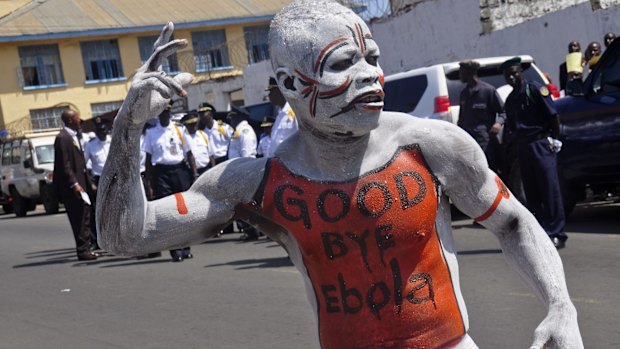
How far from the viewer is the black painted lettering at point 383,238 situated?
2.59 meters

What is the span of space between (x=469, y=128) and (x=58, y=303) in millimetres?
4717

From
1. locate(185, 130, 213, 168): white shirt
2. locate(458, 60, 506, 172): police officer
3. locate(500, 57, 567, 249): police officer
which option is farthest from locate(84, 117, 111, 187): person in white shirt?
locate(500, 57, 567, 249): police officer

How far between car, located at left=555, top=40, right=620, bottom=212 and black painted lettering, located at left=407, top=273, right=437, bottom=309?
726cm

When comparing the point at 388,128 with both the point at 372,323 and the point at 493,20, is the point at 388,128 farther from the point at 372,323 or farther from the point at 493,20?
the point at 493,20

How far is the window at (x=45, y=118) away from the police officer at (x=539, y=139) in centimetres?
3719

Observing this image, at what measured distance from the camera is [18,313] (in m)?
8.83

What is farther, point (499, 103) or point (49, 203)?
point (49, 203)

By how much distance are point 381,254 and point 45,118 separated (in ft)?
142

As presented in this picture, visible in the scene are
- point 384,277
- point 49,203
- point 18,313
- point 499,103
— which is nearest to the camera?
point 384,277

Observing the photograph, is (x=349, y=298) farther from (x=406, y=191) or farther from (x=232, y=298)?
(x=232, y=298)

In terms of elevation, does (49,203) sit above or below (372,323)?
below

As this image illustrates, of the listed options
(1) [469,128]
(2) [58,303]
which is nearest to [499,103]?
(1) [469,128]

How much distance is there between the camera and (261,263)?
10172 millimetres

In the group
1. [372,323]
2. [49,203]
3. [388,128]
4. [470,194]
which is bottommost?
[49,203]
